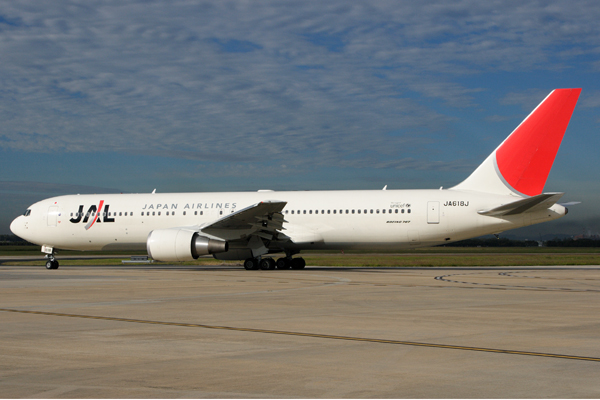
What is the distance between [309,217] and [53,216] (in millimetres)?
14171

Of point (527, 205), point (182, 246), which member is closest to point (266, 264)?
point (182, 246)

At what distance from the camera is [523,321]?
982 cm

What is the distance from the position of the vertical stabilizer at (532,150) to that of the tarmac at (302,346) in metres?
13.4

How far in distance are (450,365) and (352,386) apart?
141 cm

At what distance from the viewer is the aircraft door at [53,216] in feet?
106

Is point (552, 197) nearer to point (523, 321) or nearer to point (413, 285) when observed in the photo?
point (413, 285)

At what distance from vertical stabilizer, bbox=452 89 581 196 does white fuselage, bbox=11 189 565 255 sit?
0.91 m

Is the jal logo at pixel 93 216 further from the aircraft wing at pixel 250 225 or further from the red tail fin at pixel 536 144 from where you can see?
the red tail fin at pixel 536 144

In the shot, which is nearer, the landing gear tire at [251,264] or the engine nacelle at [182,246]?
the engine nacelle at [182,246]

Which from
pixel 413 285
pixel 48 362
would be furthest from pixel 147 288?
pixel 48 362

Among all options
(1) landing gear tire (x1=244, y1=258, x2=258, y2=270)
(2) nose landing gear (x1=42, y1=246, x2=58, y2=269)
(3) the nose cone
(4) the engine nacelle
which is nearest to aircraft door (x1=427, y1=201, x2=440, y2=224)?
(1) landing gear tire (x1=244, y1=258, x2=258, y2=270)

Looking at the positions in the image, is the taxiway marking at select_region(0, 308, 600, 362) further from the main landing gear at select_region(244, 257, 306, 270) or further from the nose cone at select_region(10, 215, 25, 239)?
the nose cone at select_region(10, 215, 25, 239)

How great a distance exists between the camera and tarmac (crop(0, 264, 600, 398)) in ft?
17.9

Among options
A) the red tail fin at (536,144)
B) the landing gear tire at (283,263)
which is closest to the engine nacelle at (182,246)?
the landing gear tire at (283,263)
